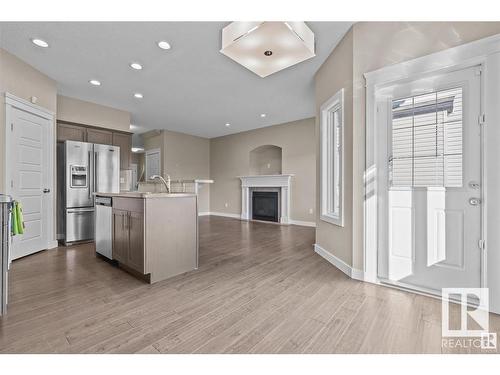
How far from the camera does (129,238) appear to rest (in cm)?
260

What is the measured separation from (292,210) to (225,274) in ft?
13.5

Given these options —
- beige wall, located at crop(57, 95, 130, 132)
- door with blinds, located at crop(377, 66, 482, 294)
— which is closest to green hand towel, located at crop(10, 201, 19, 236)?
beige wall, located at crop(57, 95, 130, 132)

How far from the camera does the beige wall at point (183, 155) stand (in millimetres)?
7457

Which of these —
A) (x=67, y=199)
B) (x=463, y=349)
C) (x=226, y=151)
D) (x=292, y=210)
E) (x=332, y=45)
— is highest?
(x=332, y=45)

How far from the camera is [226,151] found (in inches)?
324

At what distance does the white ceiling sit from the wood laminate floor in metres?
2.83

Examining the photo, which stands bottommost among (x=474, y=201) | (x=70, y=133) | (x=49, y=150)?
(x=474, y=201)

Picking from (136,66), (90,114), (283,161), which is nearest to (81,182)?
(90,114)

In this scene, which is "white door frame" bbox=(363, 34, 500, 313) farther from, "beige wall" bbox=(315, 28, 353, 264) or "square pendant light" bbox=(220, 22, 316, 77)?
"square pendant light" bbox=(220, 22, 316, 77)

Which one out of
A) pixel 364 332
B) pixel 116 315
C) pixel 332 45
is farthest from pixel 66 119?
pixel 364 332

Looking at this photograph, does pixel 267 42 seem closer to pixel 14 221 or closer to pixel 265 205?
pixel 14 221

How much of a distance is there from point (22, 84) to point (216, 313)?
4193 mm

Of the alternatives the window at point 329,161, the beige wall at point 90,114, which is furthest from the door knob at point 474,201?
the beige wall at point 90,114
